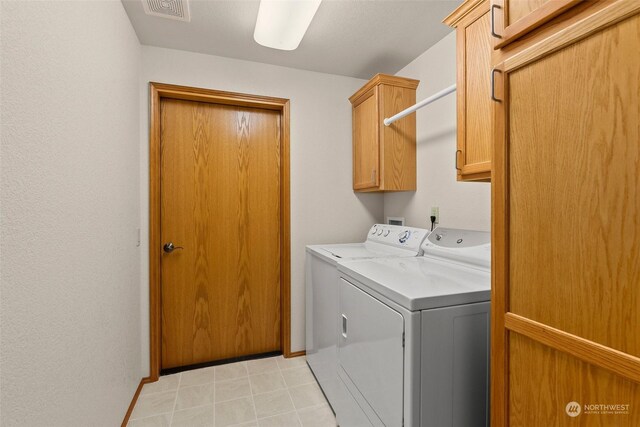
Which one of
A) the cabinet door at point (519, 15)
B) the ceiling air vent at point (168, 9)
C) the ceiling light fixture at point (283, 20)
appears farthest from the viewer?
the ceiling air vent at point (168, 9)

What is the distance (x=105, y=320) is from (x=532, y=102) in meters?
1.90

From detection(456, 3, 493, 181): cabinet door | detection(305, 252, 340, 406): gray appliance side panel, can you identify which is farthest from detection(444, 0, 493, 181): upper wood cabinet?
detection(305, 252, 340, 406): gray appliance side panel

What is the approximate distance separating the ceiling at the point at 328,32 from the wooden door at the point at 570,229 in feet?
3.83

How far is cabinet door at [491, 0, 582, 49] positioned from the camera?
30.1 inches

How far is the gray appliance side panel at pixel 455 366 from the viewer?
3.45 feet

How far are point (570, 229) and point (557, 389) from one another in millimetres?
420

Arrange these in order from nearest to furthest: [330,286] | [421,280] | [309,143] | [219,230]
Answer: [421,280]
[330,286]
[219,230]
[309,143]

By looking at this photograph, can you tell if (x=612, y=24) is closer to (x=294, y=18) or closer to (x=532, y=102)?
(x=532, y=102)

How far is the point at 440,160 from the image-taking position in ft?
6.71

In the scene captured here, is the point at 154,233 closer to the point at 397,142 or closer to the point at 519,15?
the point at 397,142

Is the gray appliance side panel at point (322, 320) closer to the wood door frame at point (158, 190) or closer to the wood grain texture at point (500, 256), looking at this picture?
the wood door frame at point (158, 190)

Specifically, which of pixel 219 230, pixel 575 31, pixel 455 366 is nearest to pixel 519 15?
pixel 575 31

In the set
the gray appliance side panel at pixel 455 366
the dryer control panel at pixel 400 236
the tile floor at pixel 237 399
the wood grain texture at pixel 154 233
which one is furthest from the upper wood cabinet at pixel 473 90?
the wood grain texture at pixel 154 233

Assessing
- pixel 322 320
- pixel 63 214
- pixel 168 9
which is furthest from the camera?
pixel 322 320
